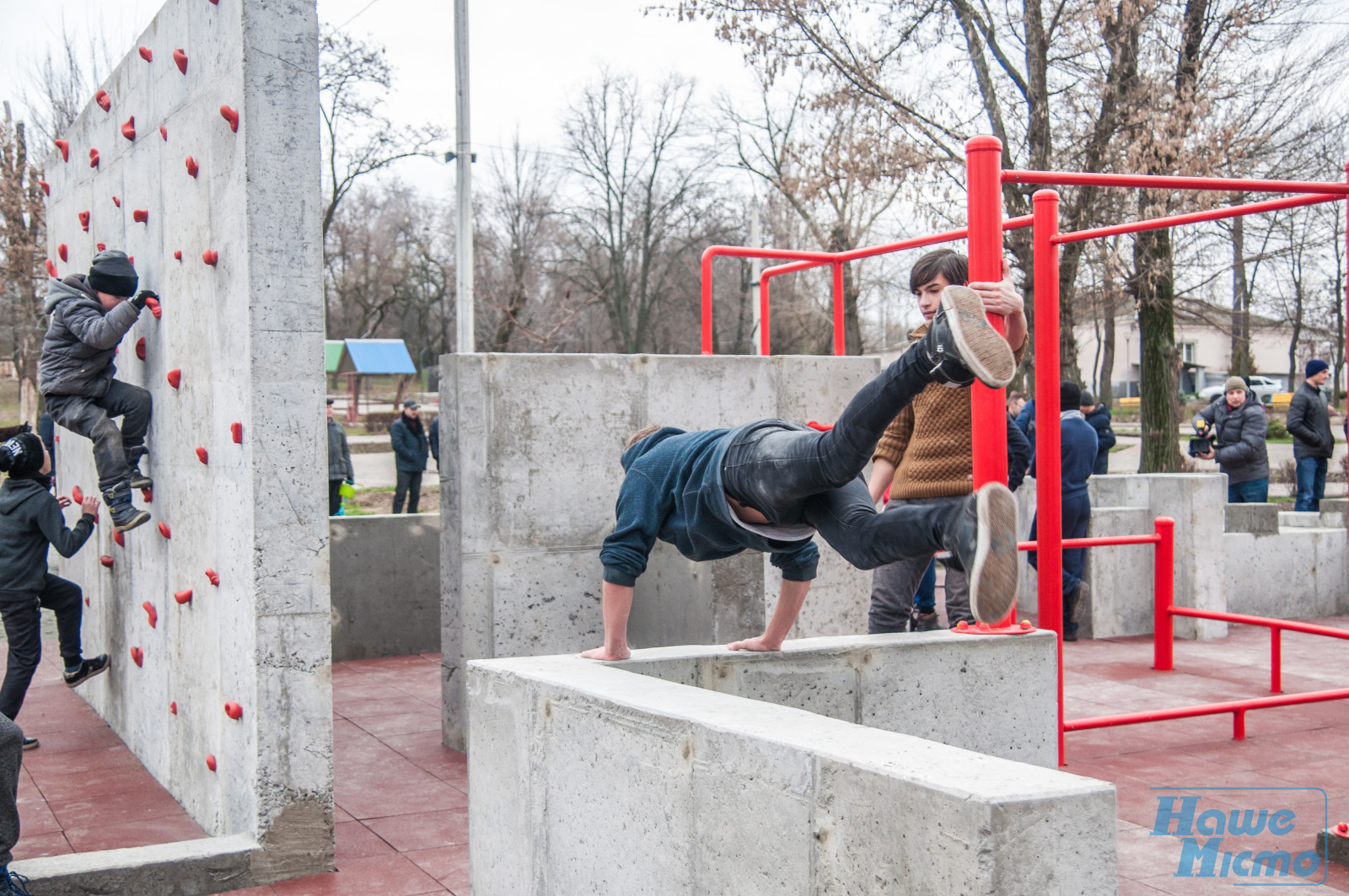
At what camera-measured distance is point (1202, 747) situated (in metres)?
5.94

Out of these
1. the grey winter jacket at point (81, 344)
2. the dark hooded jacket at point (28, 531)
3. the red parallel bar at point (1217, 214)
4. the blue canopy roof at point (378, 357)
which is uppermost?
the blue canopy roof at point (378, 357)

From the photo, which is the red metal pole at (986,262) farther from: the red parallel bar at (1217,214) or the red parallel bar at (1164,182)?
the red parallel bar at (1217,214)

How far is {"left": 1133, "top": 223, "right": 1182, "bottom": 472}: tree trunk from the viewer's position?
15.5 metres

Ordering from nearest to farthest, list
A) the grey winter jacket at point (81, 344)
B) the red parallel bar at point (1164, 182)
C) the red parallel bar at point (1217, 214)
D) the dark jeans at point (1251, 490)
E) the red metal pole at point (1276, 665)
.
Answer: the red parallel bar at point (1164, 182) → the grey winter jacket at point (81, 344) → the red parallel bar at point (1217, 214) → the red metal pole at point (1276, 665) → the dark jeans at point (1251, 490)

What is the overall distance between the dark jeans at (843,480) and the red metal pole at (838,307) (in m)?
2.95

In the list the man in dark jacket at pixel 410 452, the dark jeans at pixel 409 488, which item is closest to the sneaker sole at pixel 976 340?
the man in dark jacket at pixel 410 452

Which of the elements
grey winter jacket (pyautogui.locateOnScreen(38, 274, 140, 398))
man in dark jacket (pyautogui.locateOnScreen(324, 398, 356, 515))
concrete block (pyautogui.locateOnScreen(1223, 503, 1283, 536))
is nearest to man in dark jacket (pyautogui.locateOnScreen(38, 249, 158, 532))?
grey winter jacket (pyautogui.locateOnScreen(38, 274, 140, 398))

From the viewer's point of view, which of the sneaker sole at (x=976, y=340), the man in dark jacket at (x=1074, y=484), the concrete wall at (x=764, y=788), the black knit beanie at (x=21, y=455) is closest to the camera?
the concrete wall at (x=764, y=788)

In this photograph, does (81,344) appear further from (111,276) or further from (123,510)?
(123,510)

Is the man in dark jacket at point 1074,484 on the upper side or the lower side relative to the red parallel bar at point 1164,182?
lower

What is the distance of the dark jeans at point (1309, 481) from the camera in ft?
39.8

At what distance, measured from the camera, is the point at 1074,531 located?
857 cm

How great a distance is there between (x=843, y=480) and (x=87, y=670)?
469cm

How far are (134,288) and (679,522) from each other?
119 inches
